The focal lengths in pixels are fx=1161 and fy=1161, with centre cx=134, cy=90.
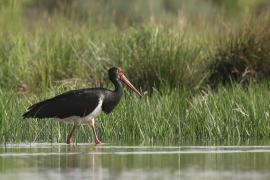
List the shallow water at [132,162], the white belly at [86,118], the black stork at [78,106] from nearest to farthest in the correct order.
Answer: the shallow water at [132,162]
the black stork at [78,106]
the white belly at [86,118]

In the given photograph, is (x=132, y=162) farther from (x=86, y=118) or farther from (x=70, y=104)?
(x=70, y=104)

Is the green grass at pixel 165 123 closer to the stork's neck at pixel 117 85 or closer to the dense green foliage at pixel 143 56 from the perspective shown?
the stork's neck at pixel 117 85

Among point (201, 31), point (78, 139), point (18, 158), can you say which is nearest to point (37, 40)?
point (201, 31)

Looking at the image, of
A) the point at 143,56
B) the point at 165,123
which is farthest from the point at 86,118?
the point at 143,56

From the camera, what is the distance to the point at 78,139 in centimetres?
1430

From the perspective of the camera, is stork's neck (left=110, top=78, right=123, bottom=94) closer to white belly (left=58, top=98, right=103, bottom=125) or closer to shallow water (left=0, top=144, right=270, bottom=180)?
white belly (left=58, top=98, right=103, bottom=125)

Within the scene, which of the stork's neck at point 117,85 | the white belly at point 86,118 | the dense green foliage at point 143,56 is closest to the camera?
the white belly at point 86,118

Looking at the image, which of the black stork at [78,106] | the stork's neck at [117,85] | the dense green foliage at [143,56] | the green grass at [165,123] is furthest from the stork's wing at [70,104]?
the dense green foliage at [143,56]

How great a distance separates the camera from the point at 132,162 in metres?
11.3

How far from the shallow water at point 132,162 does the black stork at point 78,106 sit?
1.75 ft

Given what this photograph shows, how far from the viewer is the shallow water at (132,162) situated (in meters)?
10.2

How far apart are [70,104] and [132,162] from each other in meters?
2.87

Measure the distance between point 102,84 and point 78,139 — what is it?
11.4 ft

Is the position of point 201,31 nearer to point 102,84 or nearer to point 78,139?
point 102,84
